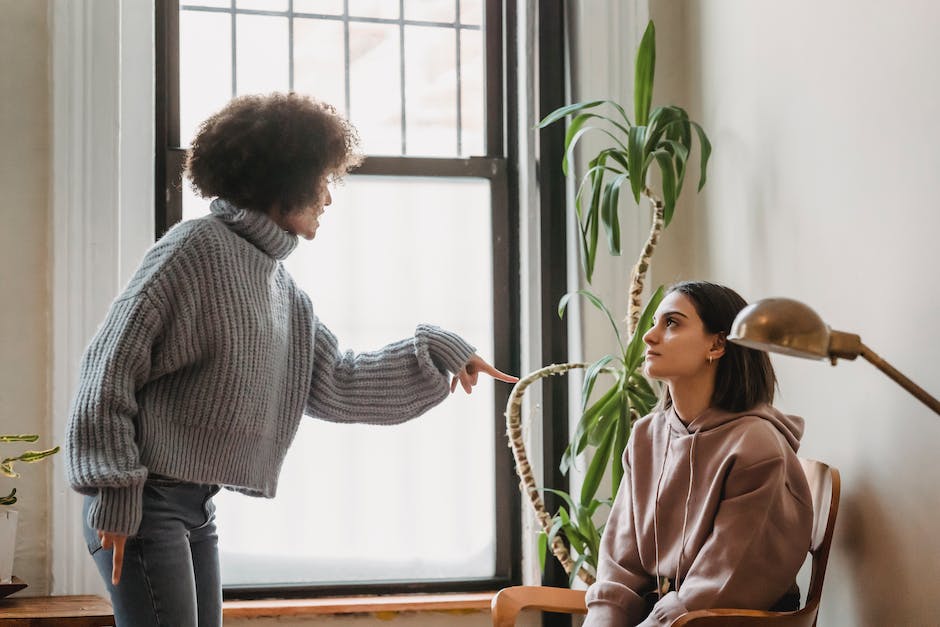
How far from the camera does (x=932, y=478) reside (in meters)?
1.92

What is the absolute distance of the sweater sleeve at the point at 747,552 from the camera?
6.16 feet

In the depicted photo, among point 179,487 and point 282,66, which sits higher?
point 282,66

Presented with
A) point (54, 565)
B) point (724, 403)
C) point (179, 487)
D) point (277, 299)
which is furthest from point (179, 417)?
point (54, 565)

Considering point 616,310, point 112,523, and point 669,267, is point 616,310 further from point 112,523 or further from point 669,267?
point 112,523

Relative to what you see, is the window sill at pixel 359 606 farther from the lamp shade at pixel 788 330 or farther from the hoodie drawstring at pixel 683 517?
the lamp shade at pixel 788 330

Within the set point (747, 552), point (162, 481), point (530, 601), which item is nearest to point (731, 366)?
point (747, 552)

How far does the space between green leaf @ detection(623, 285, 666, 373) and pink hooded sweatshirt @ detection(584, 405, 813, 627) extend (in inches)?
15.7

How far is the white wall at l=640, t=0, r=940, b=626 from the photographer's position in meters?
1.93

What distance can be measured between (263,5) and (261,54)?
0.16 metres

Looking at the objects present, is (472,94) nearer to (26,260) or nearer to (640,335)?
(640,335)

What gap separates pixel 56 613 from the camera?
2.39m

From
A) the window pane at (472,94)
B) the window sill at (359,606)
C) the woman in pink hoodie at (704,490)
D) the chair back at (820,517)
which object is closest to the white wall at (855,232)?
the chair back at (820,517)

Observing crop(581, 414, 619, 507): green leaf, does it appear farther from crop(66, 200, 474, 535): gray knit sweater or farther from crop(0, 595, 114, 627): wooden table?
crop(0, 595, 114, 627): wooden table

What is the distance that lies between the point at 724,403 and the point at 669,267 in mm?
1086
